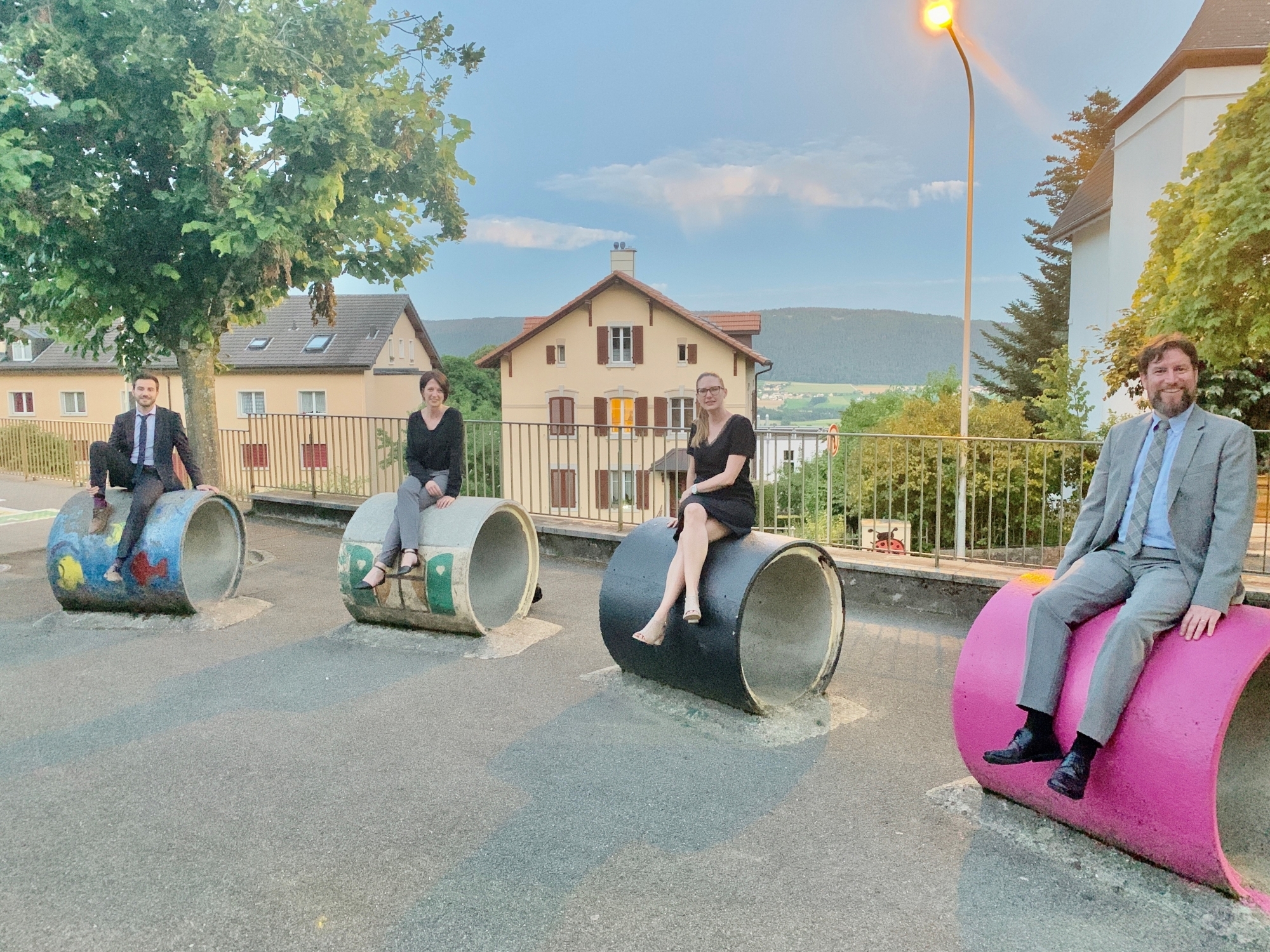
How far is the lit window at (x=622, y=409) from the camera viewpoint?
44.1 meters

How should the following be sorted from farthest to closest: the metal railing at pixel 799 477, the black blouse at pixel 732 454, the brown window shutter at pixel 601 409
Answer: the brown window shutter at pixel 601 409
the metal railing at pixel 799 477
the black blouse at pixel 732 454

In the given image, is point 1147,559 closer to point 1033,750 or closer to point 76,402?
point 1033,750

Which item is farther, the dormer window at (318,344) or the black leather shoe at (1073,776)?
the dormer window at (318,344)

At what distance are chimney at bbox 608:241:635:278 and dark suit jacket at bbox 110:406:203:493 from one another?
117 feet

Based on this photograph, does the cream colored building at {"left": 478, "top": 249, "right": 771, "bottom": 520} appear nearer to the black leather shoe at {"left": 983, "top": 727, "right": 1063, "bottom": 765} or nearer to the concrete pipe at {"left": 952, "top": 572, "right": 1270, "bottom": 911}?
the concrete pipe at {"left": 952, "top": 572, "right": 1270, "bottom": 911}

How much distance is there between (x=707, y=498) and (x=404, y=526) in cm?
257

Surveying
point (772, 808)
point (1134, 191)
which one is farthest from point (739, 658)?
point (1134, 191)

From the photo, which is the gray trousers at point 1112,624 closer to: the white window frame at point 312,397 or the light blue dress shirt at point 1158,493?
the light blue dress shirt at point 1158,493

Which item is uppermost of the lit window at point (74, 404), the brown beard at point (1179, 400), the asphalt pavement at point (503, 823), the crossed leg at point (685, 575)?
the lit window at point (74, 404)

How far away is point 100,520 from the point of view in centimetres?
755

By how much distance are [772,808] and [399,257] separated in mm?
8399

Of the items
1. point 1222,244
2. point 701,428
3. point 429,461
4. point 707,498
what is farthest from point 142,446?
point 1222,244

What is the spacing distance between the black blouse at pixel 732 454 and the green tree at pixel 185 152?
4892 millimetres

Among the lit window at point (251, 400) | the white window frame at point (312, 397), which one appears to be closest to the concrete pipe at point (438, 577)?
the white window frame at point (312, 397)
